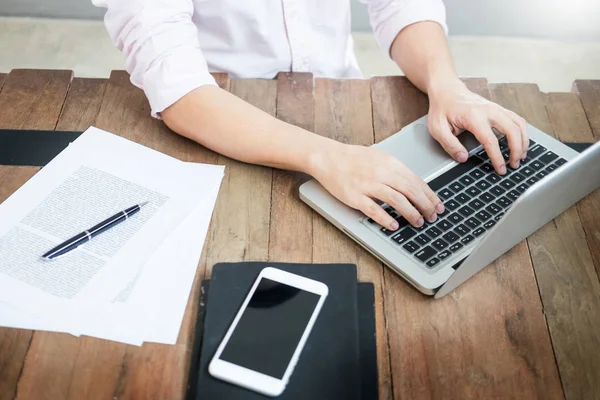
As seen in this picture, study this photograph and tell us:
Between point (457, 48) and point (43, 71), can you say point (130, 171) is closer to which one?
point (43, 71)

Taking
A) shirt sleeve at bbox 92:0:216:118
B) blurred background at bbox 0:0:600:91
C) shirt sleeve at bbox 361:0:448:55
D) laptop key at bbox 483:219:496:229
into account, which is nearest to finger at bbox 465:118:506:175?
laptop key at bbox 483:219:496:229

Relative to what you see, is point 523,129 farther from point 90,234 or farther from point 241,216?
point 90,234

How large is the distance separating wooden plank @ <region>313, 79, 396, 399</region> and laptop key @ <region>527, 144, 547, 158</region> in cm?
24

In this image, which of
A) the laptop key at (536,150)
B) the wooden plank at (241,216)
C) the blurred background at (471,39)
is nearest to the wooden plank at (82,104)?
the wooden plank at (241,216)

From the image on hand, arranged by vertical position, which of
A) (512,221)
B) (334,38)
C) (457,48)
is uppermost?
(512,221)

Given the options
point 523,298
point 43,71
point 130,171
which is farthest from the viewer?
point 43,71

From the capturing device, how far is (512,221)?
766 mm

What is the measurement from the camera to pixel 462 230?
0.89m

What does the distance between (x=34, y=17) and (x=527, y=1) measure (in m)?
1.86

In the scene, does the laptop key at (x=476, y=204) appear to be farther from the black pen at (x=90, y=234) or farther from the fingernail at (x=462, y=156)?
the black pen at (x=90, y=234)

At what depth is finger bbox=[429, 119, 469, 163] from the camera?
3.26 feet

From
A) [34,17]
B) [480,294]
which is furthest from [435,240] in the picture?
[34,17]

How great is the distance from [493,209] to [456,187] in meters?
0.06

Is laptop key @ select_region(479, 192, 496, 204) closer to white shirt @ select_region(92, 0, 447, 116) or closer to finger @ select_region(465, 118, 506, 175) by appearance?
finger @ select_region(465, 118, 506, 175)
